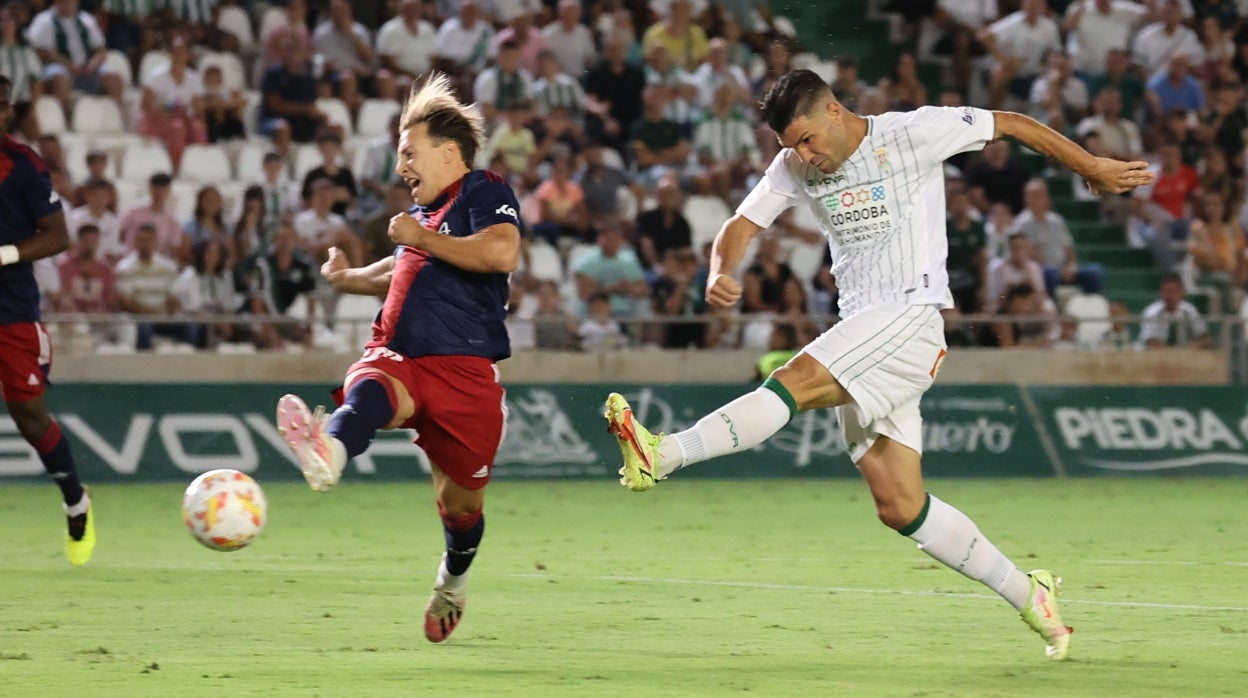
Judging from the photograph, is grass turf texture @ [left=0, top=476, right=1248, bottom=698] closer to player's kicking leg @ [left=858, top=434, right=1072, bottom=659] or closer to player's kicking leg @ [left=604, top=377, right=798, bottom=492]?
player's kicking leg @ [left=858, top=434, right=1072, bottom=659]

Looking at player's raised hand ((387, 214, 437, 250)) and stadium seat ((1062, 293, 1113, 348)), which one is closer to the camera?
player's raised hand ((387, 214, 437, 250))

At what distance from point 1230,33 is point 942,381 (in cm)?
849

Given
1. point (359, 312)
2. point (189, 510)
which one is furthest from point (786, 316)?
point (189, 510)

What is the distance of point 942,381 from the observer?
699 inches

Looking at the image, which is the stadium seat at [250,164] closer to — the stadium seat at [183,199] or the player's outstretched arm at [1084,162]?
the stadium seat at [183,199]

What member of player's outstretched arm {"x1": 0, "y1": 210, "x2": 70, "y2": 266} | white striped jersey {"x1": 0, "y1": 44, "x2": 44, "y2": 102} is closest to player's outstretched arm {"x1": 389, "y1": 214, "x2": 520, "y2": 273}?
player's outstretched arm {"x1": 0, "y1": 210, "x2": 70, "y2": 266}

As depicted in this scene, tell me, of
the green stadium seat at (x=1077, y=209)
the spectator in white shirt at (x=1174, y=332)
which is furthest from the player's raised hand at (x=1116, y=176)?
the green stadium seat at (x=1077, y=209)

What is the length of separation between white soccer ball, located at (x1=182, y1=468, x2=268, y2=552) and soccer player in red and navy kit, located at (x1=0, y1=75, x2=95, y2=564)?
388 cm

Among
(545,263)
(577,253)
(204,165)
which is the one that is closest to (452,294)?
(545,263)

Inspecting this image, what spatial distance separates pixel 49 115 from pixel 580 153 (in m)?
5.56

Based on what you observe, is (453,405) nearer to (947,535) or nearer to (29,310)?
(947,535)

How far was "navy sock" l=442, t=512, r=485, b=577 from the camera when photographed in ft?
24.9

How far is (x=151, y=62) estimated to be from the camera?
1991 cm

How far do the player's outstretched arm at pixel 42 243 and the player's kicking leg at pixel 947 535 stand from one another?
197 inches
